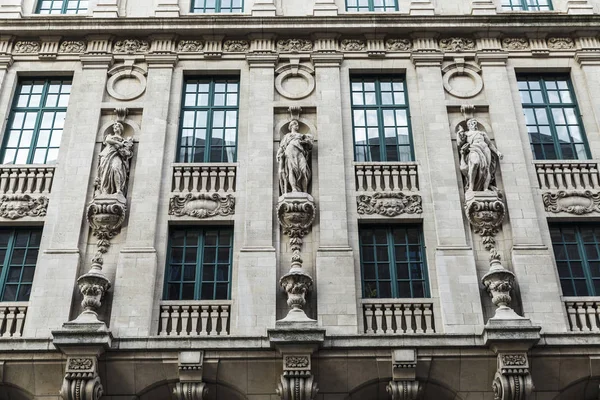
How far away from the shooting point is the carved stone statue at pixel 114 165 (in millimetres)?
17859

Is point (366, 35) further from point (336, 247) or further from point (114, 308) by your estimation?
point (114, 308)

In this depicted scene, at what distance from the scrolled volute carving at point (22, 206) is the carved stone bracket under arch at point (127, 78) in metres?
3.51

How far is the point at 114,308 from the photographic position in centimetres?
1628

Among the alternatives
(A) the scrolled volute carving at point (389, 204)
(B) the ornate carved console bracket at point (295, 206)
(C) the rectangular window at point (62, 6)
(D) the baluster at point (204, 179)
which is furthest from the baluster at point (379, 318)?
(C) the rectangular window at point (62, 6)

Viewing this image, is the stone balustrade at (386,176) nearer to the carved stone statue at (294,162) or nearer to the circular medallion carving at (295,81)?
the carved stone statue at (294,162)

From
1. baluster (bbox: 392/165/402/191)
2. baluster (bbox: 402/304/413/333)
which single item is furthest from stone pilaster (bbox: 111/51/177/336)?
baluster (bbox: 392/165/402/191)

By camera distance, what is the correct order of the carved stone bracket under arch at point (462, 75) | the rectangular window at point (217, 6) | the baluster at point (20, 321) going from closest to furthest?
the baluster at point (20, 321) < the carved stone bracket under arch at point (462, 75) < the rectangular window at point (217, 6)

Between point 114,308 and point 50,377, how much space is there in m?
1.88

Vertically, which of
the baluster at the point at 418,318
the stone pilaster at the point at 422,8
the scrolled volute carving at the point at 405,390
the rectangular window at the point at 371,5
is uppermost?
the rectangular window at the point at 371,5

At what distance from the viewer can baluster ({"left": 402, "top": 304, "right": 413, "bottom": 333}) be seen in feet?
52.7

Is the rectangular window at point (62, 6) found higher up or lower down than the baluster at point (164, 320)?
higher up

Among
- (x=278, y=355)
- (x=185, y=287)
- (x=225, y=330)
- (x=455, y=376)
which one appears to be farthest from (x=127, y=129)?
(x=455, y=376)

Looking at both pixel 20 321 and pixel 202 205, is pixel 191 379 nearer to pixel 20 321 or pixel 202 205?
pixel 20 321

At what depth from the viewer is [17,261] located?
17438 millimetres
